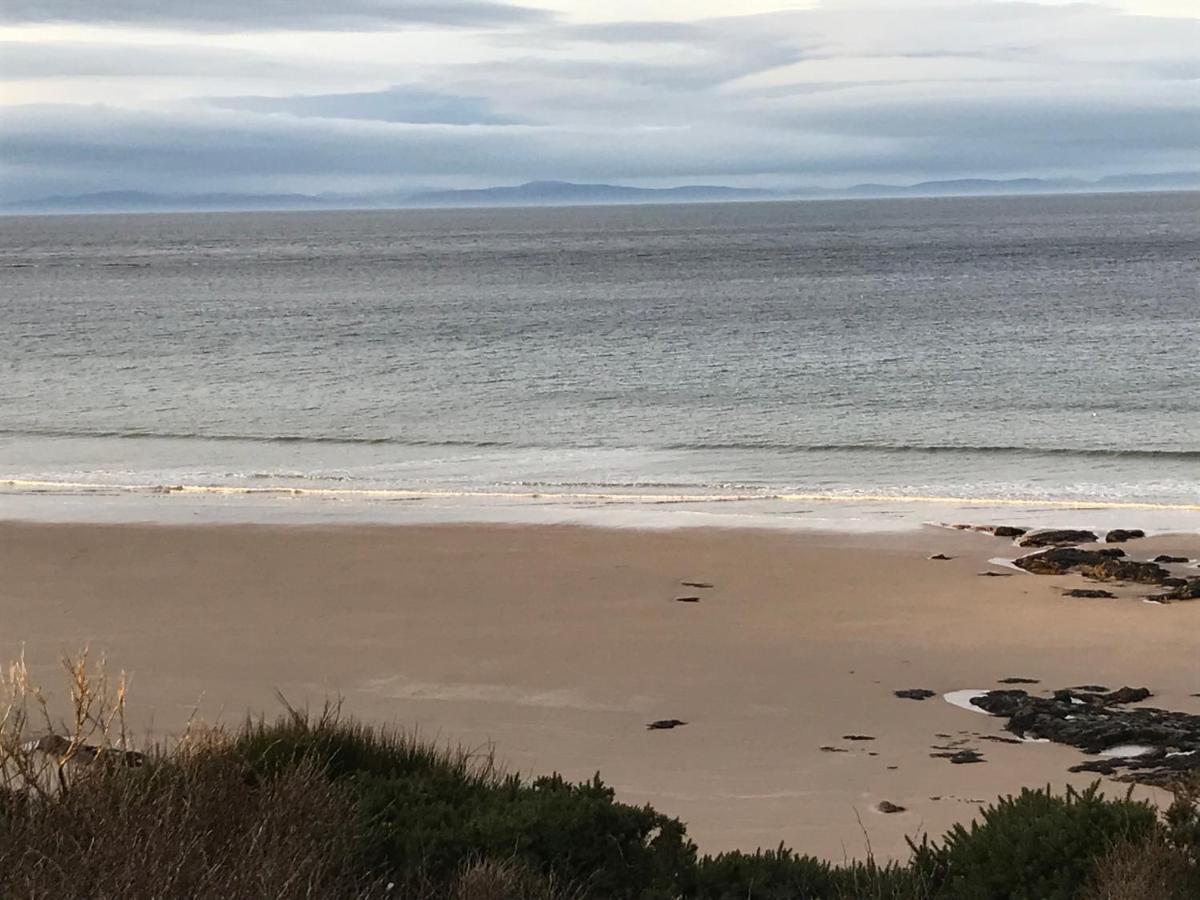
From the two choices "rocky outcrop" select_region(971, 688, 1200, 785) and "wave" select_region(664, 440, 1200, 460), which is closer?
"rocky outcrop" select_region(971, 688, 1200, 785)

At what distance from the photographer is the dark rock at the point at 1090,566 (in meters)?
15.7

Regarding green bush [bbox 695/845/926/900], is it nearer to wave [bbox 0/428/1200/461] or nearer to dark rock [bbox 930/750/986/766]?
dark rock [bbox 930/750/986/766]

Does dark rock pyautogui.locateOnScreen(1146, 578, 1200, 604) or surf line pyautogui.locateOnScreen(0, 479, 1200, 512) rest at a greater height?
dark rock pyautogui.locateOnScreen(1146, 578, 1200, 604)

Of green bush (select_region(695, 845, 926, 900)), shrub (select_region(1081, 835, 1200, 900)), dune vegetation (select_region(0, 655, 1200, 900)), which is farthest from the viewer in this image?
green bush (select_region(695, 845, 926, 900))

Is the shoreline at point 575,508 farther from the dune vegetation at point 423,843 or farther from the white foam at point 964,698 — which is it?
the dune vegetation at point 423,843

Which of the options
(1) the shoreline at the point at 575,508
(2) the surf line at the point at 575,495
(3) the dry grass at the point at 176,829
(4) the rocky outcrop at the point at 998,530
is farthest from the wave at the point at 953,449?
(3) the dry grass at the point at 176,829

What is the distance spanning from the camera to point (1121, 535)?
59.7 ft

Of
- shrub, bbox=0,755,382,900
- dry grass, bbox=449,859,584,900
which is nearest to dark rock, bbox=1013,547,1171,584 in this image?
dry grass, bbox=449,859,584,900

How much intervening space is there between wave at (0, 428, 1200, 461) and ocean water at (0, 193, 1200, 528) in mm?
101

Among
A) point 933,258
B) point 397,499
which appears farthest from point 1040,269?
point 397,499

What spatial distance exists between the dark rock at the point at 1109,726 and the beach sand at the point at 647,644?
29 cm

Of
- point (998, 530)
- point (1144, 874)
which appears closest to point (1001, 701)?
point (1144, 874)

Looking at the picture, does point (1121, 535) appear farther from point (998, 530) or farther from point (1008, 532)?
point (998, 530)

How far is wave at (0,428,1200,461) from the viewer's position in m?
27.4
